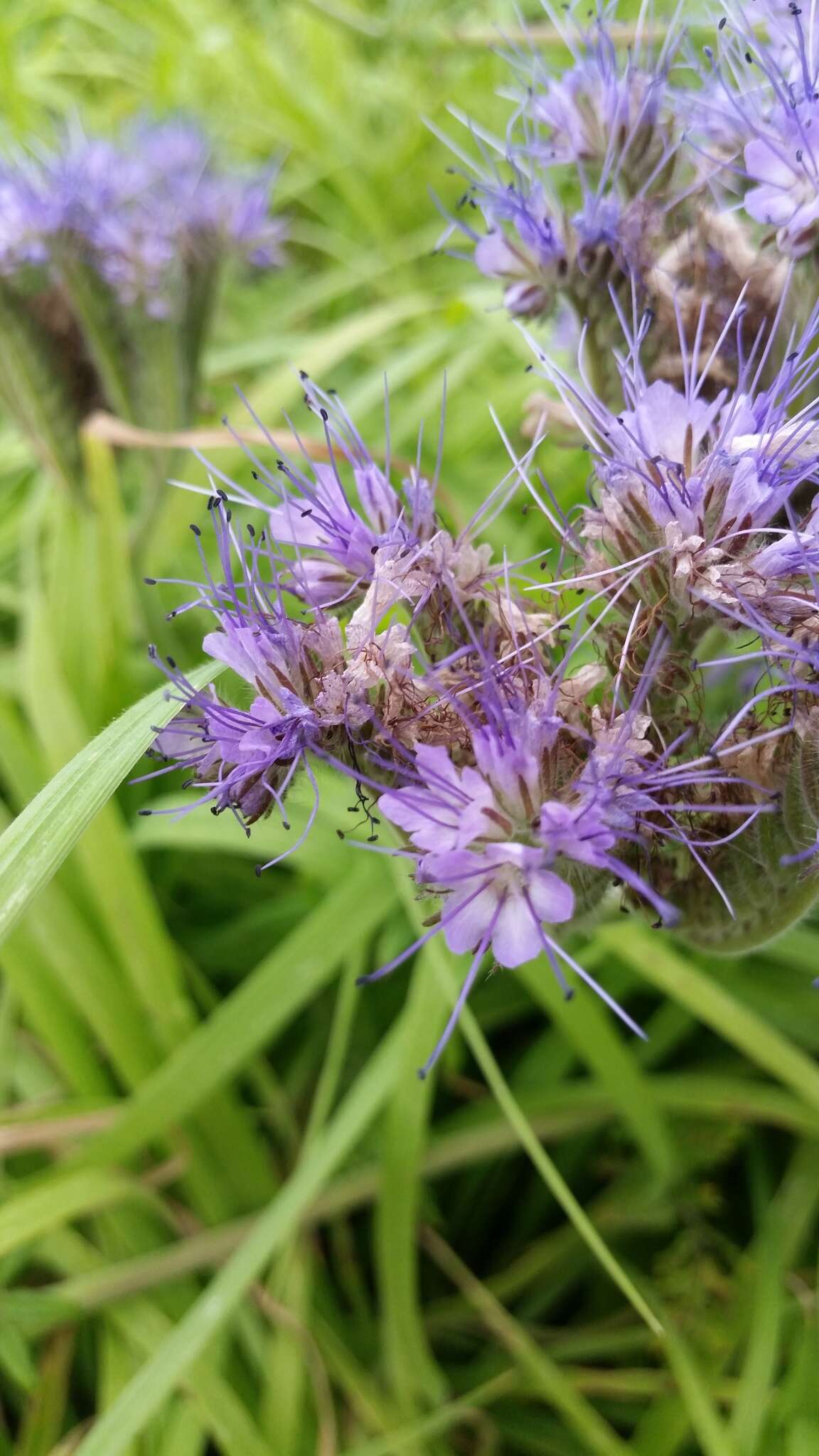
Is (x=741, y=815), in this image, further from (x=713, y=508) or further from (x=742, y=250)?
(x=742, y=250)

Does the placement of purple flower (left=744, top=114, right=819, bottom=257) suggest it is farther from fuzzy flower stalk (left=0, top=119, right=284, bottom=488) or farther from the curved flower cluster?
fuzzy flower stalk (left=0, top=119, right=284, bottom=488)

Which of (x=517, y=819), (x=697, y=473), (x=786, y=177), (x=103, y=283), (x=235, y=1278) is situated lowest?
(x=235, y=1278)

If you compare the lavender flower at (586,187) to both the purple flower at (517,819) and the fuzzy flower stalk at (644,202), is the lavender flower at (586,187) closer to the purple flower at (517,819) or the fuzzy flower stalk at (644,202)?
the fuzzy flower stalk at (644,202)

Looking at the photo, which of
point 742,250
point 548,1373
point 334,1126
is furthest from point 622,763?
point 548,1373

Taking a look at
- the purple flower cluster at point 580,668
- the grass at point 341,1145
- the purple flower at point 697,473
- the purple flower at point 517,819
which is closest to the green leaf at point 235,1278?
the grass at point 341,1145

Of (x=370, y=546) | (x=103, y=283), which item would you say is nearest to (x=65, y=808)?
(x=370, y=546)

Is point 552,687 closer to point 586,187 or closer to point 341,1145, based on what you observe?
point 586,187
